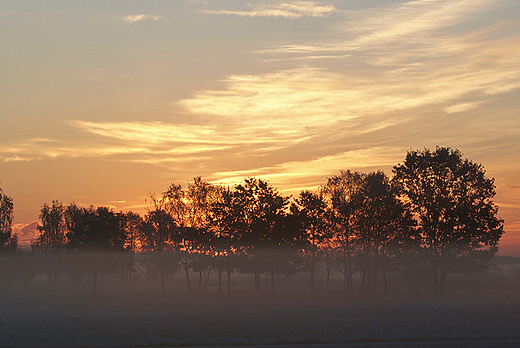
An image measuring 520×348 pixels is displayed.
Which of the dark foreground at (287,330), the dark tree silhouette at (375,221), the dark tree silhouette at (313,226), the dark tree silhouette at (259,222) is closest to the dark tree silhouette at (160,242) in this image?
the dark tree silhouette at (259,222)

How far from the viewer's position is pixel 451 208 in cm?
7450

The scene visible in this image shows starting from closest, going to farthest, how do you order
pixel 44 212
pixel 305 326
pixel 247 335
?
pixel 247 335 → pixel 305 326 → pixel 44 212

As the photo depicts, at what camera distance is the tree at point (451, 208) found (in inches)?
2904

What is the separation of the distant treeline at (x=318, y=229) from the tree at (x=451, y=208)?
0.45 feet

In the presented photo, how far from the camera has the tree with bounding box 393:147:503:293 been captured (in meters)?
73.8

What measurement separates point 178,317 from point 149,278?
211 ft

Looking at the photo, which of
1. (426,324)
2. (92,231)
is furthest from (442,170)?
(92,231)

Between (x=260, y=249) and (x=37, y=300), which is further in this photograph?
(x=260, y=249)

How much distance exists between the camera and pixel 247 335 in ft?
121

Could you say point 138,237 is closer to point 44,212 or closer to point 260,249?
point 44,212

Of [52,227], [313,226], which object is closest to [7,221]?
[52,227]

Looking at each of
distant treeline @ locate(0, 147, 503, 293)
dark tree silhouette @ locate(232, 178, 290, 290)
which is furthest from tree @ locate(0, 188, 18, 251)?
dark tree silhouette @ locate(232, 178, 290, 290)

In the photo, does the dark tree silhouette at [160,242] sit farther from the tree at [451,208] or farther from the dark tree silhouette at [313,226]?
the tree at [451,208]

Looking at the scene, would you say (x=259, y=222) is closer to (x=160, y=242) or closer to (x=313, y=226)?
(x=313, y=226)
